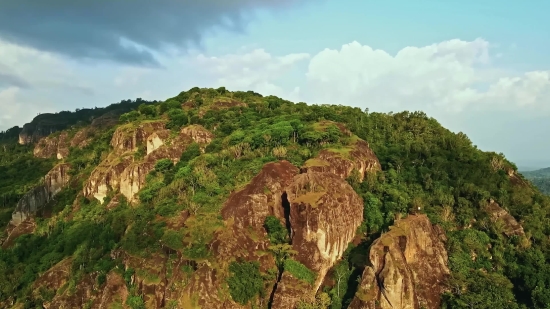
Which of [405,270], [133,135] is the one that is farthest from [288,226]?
[133,135]

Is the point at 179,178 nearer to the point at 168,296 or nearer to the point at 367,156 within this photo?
the point at 168,296

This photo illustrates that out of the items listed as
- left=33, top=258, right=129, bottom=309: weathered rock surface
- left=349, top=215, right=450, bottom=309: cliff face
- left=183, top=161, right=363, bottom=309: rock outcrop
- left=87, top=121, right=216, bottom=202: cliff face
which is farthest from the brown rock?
left=349, top=215, right=450, bottom=309: cliff face

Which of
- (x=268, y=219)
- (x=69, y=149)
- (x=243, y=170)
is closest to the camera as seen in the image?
(x=268, y=219)

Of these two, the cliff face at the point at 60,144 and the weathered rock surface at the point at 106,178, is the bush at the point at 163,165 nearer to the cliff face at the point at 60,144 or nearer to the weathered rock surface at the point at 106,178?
the weathered rock surface at the point at 106,178

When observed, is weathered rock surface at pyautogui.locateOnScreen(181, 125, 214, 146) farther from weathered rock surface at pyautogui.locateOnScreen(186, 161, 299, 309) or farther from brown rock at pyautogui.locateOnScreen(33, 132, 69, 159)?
brown rock at pyautogui.locateOnScreen(33, 132, 69, 159)

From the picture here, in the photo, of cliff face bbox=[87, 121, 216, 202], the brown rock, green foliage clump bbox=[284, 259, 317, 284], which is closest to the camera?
green foliage clump bbox=[284, 259, 317, 284]

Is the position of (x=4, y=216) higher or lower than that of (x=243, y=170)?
lower

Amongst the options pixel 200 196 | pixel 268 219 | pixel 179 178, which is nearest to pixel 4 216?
pixel 179 178

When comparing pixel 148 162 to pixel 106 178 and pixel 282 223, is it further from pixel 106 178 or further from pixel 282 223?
pixel 282 223
